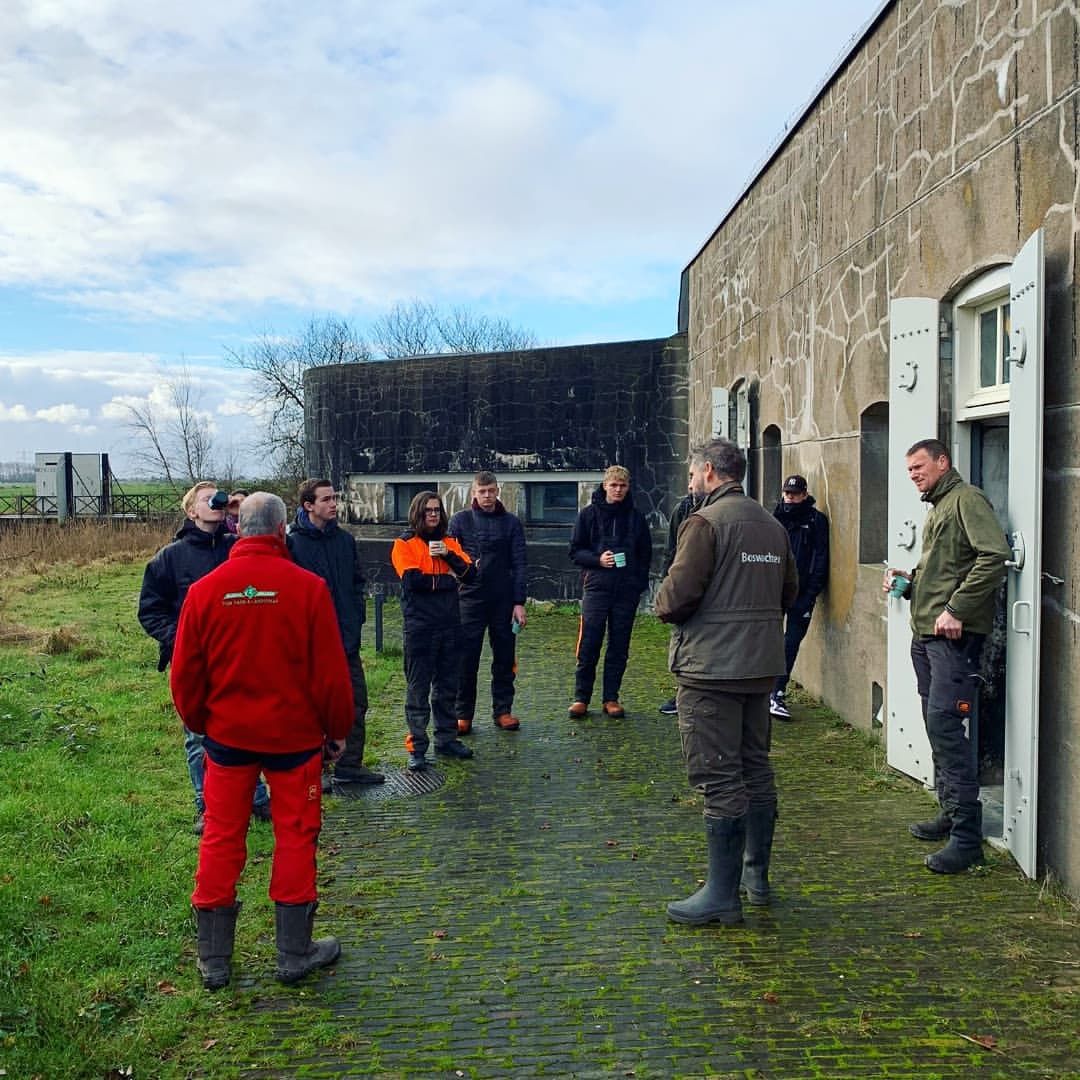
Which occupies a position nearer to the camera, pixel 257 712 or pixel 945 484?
pixel 257 712

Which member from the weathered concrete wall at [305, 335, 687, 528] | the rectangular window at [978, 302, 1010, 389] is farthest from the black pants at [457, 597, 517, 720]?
the weathered concrete wall at [305, 335, 687, 528]

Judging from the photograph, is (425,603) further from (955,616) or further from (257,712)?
(955,616)

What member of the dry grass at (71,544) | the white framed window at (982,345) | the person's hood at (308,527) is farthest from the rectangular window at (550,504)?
the dry grass at (71,544)

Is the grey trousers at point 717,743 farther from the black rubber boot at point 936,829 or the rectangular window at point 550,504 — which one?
the rectangular window at point 550,504

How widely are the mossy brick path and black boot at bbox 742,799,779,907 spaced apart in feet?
0.39

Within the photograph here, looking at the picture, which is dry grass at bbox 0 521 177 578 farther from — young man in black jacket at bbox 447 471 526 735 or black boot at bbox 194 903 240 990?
black boot at bbox 194 903 240 990

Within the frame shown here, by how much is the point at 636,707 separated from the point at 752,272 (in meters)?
4.84

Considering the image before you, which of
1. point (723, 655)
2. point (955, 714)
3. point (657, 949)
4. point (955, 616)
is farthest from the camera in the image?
point (955, 714)

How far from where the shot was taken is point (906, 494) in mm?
6332

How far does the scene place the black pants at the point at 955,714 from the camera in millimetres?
5070

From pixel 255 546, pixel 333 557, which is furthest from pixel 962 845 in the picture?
pixel 333 557

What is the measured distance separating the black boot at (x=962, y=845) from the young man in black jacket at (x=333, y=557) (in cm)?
326

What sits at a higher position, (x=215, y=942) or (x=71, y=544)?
(x=71, y=544)

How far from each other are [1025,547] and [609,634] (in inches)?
162
